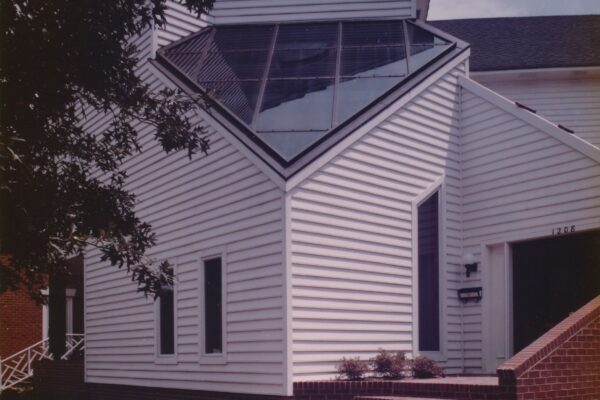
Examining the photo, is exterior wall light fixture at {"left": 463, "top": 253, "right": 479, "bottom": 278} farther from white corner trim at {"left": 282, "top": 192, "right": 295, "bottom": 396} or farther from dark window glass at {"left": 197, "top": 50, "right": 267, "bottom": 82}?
dark window glass at {"left": 197, "top": 50, "right": 267, "bottom": 82}

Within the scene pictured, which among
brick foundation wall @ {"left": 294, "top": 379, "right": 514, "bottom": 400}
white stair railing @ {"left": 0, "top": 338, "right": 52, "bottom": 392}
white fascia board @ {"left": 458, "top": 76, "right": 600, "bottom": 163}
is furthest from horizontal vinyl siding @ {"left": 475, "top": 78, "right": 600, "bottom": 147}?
white stair railing @ {"left": 0, "top": 338, "right": 52, "bottom": 392}

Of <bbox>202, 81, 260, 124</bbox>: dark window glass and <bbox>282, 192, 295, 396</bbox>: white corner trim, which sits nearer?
<bbox>282, 192, 295, 396</bbox>: white corner trim

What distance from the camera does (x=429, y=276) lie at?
13.6 meters

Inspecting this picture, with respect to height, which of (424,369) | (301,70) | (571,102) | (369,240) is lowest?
(424,369)

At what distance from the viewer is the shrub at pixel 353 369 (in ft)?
37.7

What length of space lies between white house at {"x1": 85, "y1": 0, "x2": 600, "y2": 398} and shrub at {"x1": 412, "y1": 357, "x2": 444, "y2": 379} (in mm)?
683

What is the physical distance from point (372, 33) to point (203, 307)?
6441 mm

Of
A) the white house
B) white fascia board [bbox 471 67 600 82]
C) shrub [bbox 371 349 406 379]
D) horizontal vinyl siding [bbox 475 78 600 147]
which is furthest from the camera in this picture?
horizontal vinyl siding [bbox 475 78 600 147]

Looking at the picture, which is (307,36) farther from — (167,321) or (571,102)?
(571,102)

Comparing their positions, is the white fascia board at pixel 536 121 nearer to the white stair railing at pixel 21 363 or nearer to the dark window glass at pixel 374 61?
the dark window glass at pixel 374 61

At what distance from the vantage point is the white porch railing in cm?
2294

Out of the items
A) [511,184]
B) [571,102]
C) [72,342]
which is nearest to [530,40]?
[571,102]

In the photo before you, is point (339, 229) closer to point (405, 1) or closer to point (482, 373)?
point (482, 373)

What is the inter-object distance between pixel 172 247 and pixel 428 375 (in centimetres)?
514
